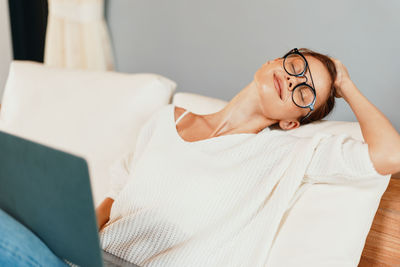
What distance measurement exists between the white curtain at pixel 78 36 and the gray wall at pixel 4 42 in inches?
22.1

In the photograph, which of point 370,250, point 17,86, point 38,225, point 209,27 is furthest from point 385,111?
point 17,86

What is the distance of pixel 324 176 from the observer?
1.06 m

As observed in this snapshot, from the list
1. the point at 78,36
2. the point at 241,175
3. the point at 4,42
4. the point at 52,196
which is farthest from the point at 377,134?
the point at 4,42

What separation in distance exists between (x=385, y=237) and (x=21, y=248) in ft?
3.00

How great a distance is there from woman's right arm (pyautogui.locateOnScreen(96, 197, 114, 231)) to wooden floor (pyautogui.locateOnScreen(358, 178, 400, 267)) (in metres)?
0.75

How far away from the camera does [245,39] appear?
1948 mm

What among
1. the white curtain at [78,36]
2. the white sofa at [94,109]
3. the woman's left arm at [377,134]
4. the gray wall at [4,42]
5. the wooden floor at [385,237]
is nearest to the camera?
the woman's left arm at [377,134]

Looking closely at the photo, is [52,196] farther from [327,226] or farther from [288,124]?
[288,124]

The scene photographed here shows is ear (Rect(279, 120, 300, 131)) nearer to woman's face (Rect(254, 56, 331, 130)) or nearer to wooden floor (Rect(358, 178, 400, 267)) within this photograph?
woman's face (Rect(254, 56, 331, 130))

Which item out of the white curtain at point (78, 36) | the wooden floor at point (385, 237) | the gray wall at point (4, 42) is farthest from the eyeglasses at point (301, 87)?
the gray wall at point (4, 42)

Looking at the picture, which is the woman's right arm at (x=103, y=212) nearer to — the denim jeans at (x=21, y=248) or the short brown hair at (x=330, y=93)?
the denim jeans at (x=21, y=248)

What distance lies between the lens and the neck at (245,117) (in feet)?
4.14

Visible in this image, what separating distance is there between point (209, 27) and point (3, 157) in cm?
151

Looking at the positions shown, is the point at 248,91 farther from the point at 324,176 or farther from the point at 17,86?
the point at 17,86
